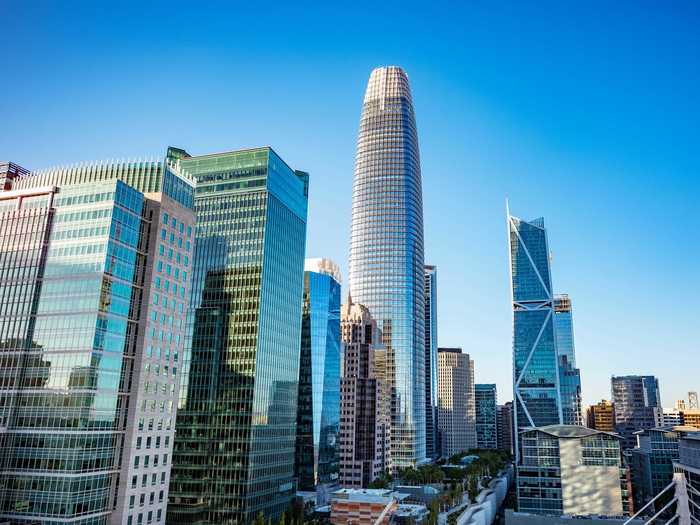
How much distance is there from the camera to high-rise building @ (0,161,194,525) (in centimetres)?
9175

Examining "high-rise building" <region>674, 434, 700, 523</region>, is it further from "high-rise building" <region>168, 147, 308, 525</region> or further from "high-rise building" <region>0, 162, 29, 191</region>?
"high-rise building" <region>0, 162, 29, 191</region>

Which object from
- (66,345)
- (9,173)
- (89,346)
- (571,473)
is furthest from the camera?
(571,473)

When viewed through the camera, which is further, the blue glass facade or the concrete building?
the concrete building

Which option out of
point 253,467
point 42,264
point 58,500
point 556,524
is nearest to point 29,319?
point 42,264

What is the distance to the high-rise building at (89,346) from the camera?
91.8 meters

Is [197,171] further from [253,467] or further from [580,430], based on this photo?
[580,430]

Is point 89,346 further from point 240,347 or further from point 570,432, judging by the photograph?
point 570,432

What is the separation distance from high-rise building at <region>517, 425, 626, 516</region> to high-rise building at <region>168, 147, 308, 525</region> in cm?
6654

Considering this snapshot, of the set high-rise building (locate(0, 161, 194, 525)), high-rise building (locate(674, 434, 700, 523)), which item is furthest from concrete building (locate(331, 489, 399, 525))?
high-rise building (locate(674, 434, 700, 523))

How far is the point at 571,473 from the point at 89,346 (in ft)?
422

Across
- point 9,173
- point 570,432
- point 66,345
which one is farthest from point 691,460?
point 9,173

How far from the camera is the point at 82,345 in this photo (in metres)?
95.5

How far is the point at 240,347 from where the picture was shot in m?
148

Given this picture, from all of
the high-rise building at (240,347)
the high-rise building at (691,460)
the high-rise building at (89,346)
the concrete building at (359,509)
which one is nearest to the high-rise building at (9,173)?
the high-rise building at (89,346)
